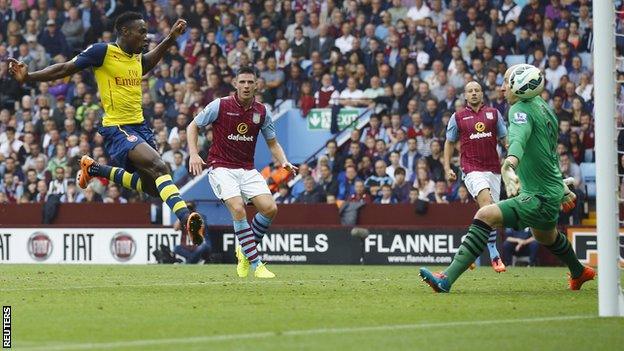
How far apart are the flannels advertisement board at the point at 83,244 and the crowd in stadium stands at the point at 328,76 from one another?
5.34 feet

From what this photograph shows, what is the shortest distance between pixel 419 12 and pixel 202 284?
48.4 ft

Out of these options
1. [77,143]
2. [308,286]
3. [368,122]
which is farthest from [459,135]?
[77,143]

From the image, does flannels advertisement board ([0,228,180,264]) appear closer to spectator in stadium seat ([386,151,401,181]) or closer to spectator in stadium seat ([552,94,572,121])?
spectator in stadium seat ([386,151,401,181])

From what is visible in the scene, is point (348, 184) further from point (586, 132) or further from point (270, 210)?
point (270, 210)

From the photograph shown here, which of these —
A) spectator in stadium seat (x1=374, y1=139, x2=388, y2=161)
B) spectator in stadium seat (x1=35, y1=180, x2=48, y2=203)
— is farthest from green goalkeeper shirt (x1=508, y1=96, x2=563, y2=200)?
spectator in stadium seat (x1=35, y1=180, x2=48, y2=203)

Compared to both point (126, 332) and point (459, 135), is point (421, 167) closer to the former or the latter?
point (459, 135)

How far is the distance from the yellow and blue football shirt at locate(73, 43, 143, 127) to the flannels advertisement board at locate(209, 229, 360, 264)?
9.26 m

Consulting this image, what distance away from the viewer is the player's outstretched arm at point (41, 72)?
1386cm

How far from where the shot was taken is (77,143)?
1141 inches

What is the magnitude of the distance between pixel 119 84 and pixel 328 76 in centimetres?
1293

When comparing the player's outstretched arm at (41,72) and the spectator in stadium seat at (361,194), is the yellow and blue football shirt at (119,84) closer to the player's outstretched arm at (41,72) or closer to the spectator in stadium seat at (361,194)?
the player's outstretched arm at (41,72)

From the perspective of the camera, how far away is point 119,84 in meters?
15.2

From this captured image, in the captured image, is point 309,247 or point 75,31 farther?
point 75,31

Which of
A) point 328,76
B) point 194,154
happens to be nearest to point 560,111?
point 328,76
